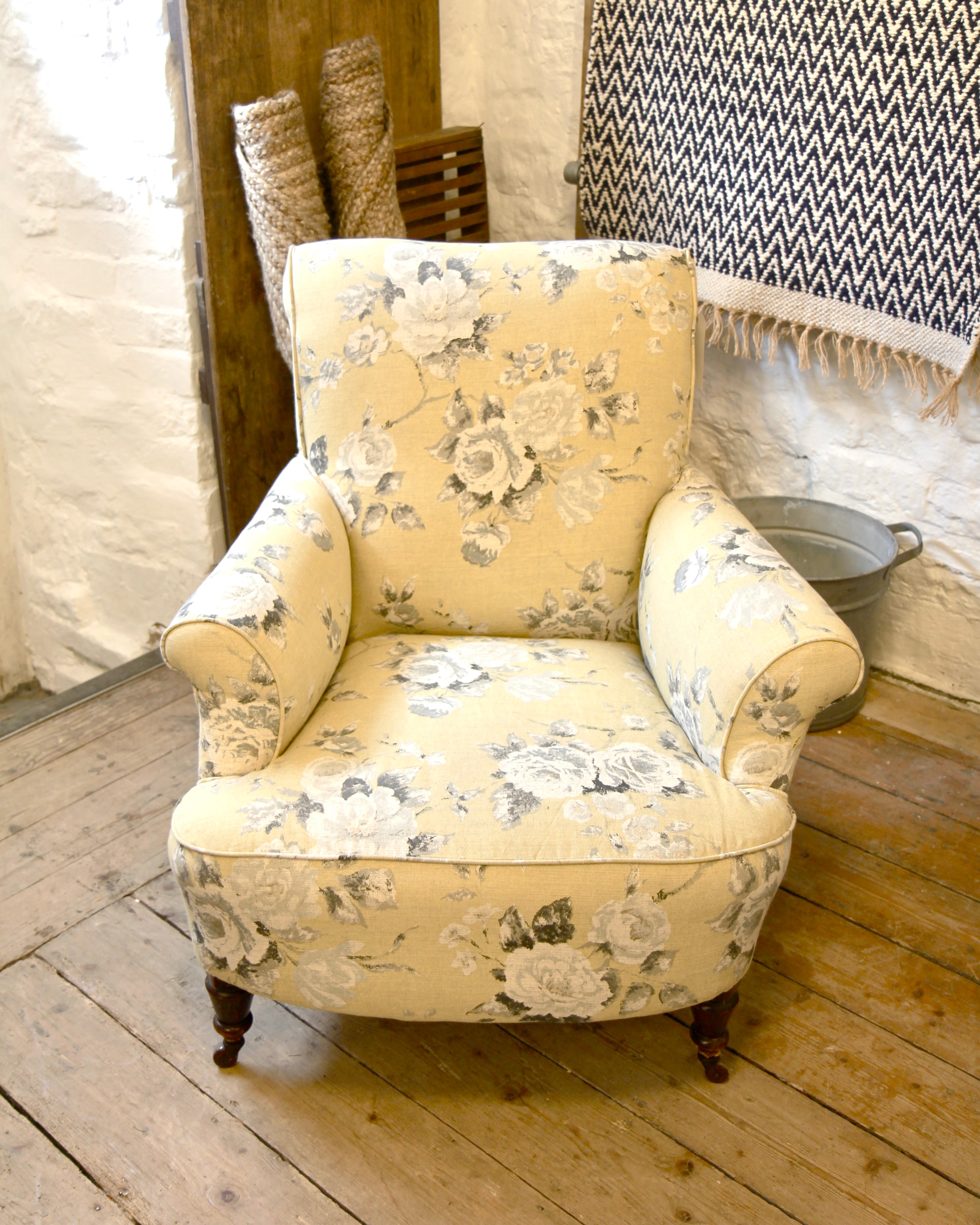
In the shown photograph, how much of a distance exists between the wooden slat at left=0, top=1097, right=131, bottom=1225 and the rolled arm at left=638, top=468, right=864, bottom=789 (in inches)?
32.5

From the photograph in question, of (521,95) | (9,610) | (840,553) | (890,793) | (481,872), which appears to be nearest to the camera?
(481,872)

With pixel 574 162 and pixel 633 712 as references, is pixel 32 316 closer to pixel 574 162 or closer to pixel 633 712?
pixel 574 162

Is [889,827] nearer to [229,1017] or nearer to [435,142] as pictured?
[229,1017]

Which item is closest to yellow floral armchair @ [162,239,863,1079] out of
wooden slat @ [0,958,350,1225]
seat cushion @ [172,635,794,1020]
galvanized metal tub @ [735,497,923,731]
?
seat cushion @ [172,635,794,1020]

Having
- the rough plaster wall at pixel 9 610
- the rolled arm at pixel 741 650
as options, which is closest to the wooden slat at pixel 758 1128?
the rolled arm at pixel 741 650

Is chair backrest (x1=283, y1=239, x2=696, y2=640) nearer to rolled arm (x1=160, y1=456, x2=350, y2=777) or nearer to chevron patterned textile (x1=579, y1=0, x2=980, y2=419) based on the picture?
rolled arm (x1=160, y1=456, x2=350, y2=777)

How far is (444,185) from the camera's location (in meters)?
2.13

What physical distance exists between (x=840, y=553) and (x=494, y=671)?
944 mm

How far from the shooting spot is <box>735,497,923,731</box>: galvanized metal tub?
1.87m

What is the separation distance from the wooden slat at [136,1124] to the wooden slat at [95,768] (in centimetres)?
34

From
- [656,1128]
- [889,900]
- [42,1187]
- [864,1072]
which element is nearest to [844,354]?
[889,900]

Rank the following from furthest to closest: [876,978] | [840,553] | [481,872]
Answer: [840,553], [876,978], [481,872]

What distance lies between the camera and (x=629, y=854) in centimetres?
111

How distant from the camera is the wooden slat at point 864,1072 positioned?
124cm
